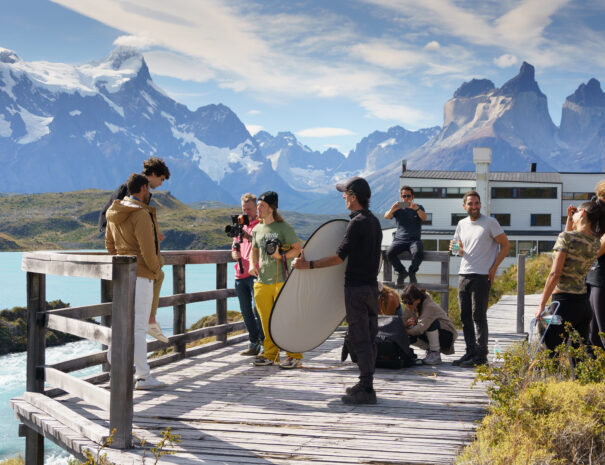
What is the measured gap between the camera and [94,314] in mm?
6645

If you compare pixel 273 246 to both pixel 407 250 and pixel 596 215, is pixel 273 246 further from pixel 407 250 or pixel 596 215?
pixel 407 250

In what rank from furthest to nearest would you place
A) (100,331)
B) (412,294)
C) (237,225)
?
(237,225)
(412,294)
(100,331)

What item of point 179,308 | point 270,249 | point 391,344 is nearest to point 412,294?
point 391,344

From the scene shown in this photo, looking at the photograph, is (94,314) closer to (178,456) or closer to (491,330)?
(178,456)

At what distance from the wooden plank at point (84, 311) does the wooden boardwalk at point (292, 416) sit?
0.84 m

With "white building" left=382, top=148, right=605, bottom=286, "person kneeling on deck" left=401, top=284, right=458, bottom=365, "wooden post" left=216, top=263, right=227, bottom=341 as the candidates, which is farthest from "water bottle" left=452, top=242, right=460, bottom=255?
"white building" left=382, top=148, right=605, bottom=286

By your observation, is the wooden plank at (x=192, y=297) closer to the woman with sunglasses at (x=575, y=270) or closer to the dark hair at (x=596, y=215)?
the woman with sunglasses at (x=575, y=270)

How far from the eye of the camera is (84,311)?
6.58 metres

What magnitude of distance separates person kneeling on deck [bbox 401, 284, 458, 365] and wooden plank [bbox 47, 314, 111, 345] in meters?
4.16

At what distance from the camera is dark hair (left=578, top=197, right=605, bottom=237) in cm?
572

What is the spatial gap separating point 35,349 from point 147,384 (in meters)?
1.22

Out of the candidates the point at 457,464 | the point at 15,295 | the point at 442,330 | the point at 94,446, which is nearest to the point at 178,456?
the point at 94,446

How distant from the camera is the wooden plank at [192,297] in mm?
7743

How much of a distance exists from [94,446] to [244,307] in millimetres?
3872
